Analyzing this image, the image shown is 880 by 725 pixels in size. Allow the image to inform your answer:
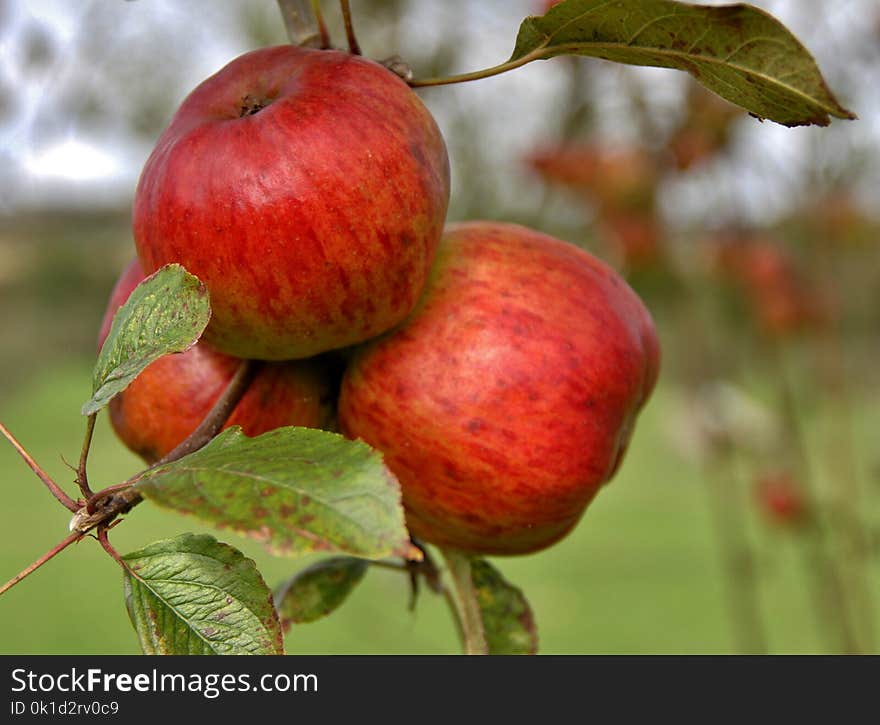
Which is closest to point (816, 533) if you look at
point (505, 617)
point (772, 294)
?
point (772, 294)

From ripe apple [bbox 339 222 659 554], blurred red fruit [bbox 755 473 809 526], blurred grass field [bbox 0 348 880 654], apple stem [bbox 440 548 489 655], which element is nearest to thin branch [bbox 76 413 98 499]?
ripe apple [bbox 339 222 659 554]

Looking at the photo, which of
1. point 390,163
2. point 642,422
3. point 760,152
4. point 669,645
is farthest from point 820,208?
point 642,422

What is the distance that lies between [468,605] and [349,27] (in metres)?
0.33

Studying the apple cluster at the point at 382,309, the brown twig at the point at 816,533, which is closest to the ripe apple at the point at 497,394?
the apple cluster at the point at 382,309

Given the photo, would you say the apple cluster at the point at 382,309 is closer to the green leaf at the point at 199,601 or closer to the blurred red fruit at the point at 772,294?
the green leaf at the point at 199,601

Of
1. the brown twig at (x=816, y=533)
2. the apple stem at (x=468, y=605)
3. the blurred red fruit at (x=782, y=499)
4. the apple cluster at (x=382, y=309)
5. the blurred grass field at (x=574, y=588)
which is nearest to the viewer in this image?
the apple cluster at (x=382, y=309)

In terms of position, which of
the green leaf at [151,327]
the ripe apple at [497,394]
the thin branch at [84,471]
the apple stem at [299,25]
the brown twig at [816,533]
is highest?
the apple stem at [299,25]

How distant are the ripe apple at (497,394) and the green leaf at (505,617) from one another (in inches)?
3.6

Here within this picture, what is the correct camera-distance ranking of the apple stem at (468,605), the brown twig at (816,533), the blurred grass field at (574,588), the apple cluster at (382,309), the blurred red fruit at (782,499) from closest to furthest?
the apple cluster at (382,309)
the apple stem at (468,605)
the brown twig at (816,533)
the blurred red fruit at (782,499)
the blurred grass field at (574,588)

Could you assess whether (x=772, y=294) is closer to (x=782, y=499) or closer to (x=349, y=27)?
(x=782, y=499)

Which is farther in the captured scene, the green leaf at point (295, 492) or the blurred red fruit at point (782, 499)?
the blurred red fruit at point (782, 499)

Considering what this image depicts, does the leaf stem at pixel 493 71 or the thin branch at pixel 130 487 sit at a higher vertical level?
the leaf stem at pixel 493 71

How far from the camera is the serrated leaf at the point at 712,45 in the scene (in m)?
0.40

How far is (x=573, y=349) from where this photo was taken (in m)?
0.50
